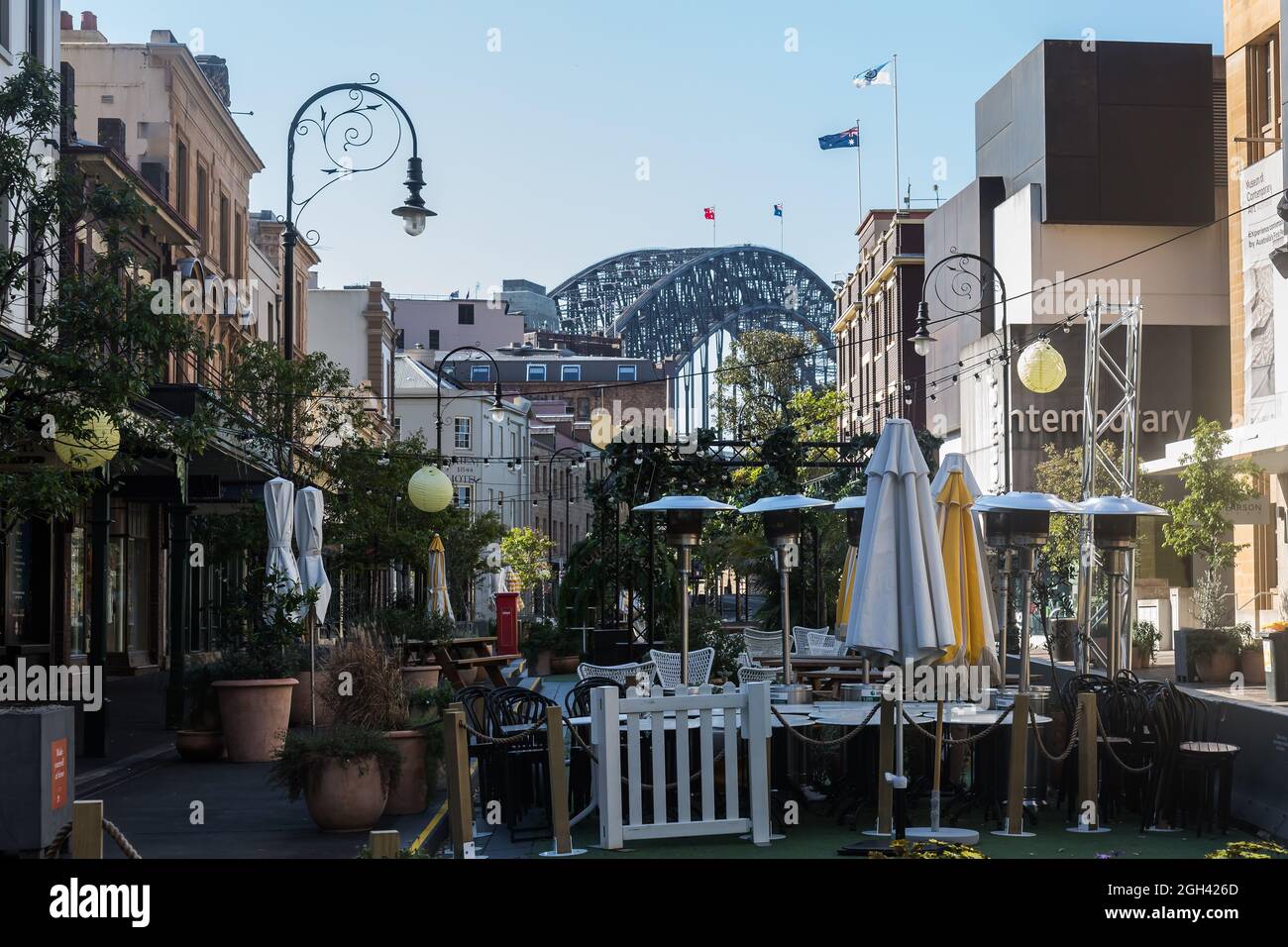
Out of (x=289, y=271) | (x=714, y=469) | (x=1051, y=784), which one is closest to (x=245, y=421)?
(x=289, y=271)

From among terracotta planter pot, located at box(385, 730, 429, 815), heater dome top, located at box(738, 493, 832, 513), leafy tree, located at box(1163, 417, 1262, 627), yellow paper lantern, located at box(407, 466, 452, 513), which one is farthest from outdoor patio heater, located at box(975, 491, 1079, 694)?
leafy tree, located at box(1163, 417, 1262, 627)

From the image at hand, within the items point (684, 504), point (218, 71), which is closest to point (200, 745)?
point (684, 504)

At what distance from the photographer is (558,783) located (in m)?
10.3

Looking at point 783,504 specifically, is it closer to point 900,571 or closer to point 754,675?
point 754,675

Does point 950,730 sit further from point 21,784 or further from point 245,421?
point 245,421

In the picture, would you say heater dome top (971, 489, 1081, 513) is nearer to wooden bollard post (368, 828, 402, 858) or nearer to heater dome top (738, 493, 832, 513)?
heater dome top (738, 493, 832, 513)

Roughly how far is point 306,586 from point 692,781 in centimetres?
834

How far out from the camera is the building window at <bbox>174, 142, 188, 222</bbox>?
34438 millimetres

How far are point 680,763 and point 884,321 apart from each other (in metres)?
57.9

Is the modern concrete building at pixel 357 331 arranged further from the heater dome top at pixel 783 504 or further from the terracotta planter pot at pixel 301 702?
the heater dome top at pixel 783 504

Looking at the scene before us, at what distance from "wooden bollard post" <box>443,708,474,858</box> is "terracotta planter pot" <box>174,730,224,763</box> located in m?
6.43

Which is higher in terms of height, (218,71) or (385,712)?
(218,71)

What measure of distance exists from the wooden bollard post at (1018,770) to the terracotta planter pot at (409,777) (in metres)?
4.40
